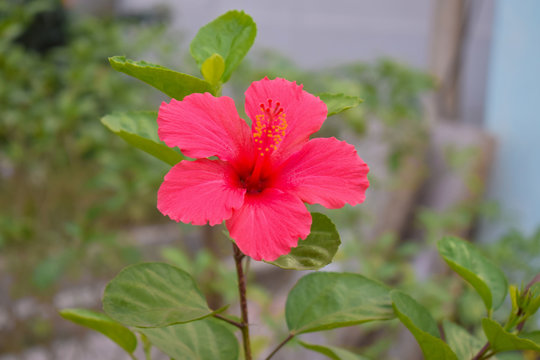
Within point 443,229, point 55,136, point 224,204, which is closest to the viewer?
point 224,204

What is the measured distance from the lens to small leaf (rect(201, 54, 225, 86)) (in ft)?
1.07

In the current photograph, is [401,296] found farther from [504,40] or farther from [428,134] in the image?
[428,134]

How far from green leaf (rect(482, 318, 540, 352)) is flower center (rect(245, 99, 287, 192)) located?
0.64 feet

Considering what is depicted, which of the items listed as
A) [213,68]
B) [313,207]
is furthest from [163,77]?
[313,207]

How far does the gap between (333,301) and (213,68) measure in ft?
0.68

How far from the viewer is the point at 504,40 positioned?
170cm

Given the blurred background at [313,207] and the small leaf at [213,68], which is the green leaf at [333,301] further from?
the blurred background at [313,207]

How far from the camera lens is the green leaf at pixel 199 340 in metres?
0.35

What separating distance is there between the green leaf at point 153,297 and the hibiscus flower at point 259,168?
0.07 metres

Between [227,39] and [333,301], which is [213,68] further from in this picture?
[333,301]

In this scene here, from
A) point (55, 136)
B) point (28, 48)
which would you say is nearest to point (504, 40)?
point (55, 136)

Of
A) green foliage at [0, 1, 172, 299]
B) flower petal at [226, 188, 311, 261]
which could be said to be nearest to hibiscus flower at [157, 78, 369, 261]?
flower petal at [226, 188, 311, 261]

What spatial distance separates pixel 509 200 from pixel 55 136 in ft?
5.22

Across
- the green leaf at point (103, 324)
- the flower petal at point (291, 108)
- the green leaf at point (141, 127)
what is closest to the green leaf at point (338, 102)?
the flower petal at point (291, 108)
